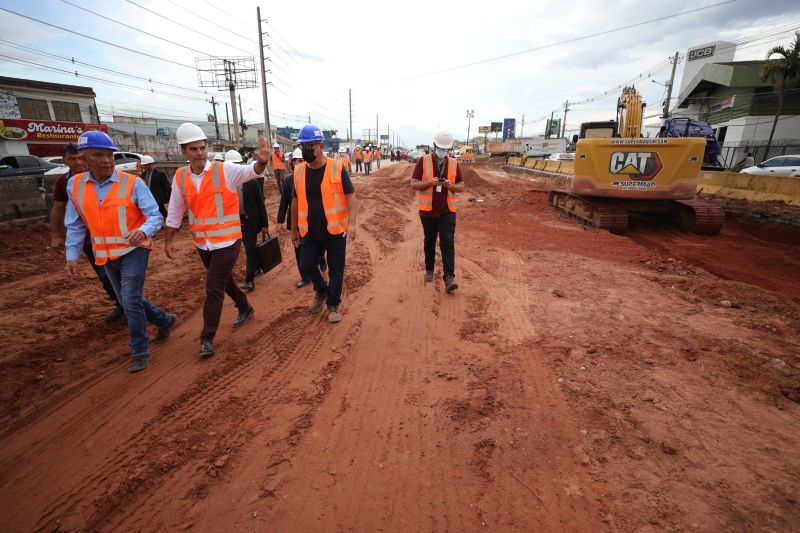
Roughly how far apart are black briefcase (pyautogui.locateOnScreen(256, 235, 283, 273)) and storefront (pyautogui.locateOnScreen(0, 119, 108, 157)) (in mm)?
30545

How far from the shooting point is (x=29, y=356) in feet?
12.1

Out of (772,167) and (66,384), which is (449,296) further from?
(772,167)

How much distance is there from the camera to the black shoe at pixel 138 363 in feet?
11.3

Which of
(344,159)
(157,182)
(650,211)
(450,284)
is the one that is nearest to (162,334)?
(450,284)

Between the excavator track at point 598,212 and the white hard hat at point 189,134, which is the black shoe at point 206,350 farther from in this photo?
the excavator track at point 598,212

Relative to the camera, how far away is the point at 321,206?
401 centimetres

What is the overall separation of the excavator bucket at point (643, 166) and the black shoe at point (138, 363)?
8903 millimetres

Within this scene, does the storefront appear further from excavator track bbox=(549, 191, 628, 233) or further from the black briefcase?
excavator track bbox=(549, 191, 628, 233)

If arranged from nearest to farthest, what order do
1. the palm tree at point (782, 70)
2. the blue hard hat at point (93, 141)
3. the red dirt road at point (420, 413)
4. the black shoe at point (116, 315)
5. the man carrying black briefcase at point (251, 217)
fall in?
1. the red dirt road at point (420, 413)
2. the blue hard hat at point (93, 141)
3. the black shoe at point (116, 315)
4. the man carrying black briefcase at point (251, 217)
5. the palm tree at point (782, 70)

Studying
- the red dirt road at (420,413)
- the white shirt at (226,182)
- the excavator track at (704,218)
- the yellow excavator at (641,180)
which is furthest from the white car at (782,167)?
the white shirt at (226,182)

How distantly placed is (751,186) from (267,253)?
13576mm

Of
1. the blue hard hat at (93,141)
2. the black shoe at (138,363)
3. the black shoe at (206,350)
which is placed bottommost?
the black shoe at (138,363)

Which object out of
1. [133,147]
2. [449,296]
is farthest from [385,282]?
[133,147]

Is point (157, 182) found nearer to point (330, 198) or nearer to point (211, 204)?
point (211, 204)
